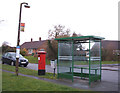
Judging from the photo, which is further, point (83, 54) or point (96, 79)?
point (83, 54)

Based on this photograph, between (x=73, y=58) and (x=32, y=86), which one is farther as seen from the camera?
(x=73, y=58)

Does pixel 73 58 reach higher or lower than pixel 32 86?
higher

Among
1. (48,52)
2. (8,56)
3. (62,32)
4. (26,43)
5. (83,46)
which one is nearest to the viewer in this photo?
(83,46)

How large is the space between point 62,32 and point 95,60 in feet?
109

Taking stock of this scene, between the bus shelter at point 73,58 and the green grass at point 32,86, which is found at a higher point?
the bus shelter at point 73,58

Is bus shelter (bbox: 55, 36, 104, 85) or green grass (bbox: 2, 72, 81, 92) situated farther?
bus shelter (bbox: 55, 36, 104, 85)

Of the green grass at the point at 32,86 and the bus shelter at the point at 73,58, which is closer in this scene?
the green grass at the point at 32,86

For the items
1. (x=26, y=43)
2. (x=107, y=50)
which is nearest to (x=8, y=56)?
(x=107, y=50)

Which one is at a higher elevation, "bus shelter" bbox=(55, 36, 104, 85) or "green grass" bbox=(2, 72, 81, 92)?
"bus shelter" bbox=(55, 36, 104, 85)

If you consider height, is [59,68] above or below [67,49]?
below

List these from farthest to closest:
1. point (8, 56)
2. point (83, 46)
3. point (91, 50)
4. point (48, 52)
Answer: point (48, 52) < point (8, 56) < point (83, 46) < point (91, 50)

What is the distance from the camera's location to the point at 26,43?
73000 mm

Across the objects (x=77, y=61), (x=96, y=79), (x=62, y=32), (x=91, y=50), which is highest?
(x=62, y=32)

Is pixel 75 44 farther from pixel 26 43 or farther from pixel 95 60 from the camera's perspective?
pixel 26 43
